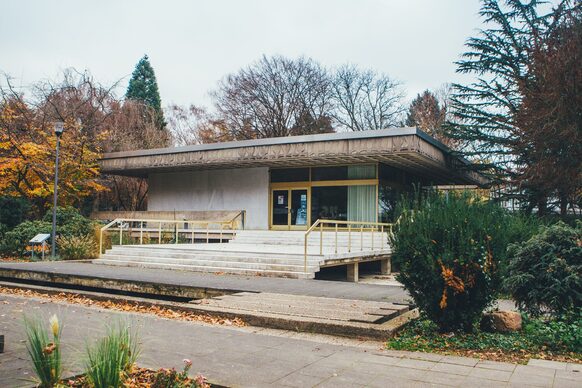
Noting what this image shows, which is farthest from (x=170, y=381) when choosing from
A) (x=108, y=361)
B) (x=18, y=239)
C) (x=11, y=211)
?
(x=11, y=211)

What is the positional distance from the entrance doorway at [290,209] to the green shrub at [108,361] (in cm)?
1997

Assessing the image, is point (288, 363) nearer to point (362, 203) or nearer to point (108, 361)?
point (108, 361)

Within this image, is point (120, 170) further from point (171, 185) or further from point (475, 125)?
point (475, 125)

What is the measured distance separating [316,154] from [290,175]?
4.23 meters

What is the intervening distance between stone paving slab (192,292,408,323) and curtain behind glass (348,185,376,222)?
13.9m

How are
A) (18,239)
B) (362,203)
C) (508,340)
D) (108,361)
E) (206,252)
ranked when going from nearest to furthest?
1. (108,361)
2. (508,340)
3. (206,252)
4. (18,239)
5. (362,203)

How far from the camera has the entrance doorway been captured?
78.5ft

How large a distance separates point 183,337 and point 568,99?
56.8 ft

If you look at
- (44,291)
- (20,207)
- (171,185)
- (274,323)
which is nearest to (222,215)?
(171,185)

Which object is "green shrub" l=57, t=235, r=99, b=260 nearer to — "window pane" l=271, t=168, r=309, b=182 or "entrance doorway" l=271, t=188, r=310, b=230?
"entrance doorway" l=271, t=188, r=310, b=230

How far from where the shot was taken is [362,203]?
22562 millimetres

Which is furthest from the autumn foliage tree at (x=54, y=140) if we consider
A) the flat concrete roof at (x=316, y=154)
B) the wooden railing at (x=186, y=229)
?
the wooden railing at (x=186, y=229)

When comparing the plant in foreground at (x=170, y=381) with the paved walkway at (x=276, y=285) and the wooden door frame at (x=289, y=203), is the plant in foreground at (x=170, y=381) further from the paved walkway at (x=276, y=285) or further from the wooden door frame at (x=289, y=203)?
the wooden door frame at (x=289, y=203)

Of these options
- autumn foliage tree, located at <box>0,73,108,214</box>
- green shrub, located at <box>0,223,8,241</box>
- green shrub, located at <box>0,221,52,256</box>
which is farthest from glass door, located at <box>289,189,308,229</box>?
green shrub, located at <box>0,223,8,241</box>
